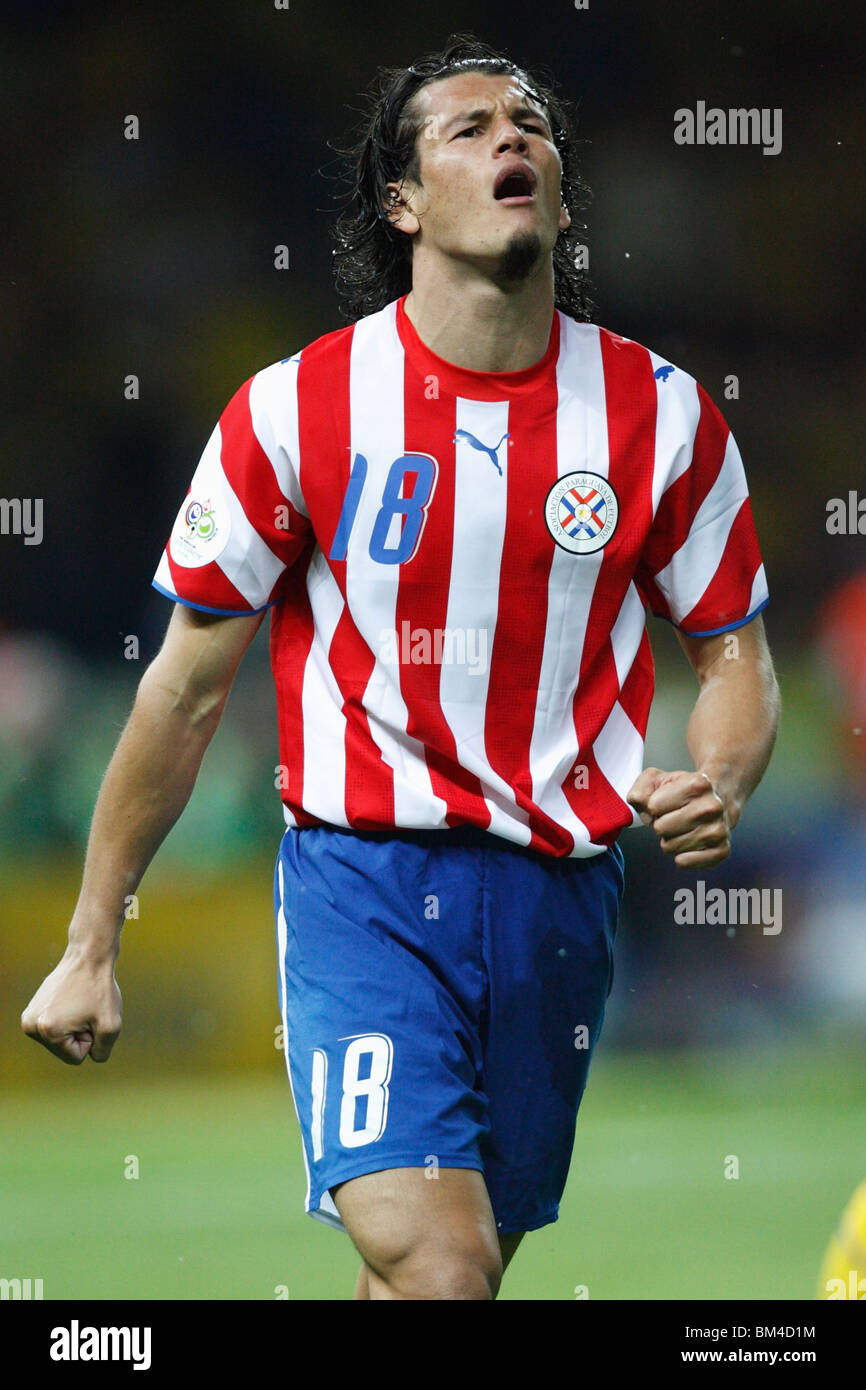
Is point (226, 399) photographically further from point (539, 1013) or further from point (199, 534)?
point (539, 1013)

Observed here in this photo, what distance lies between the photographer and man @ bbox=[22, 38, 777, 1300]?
236cm

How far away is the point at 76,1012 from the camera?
2373 mm

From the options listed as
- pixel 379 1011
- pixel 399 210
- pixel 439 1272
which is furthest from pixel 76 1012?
pixel 399 210

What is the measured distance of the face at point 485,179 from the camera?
2480mm

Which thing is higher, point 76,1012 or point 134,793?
point 134,793

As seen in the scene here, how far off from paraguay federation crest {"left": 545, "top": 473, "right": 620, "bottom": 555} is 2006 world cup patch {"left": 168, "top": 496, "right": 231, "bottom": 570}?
468 mm

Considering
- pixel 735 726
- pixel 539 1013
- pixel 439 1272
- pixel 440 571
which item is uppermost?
pixel 440 571

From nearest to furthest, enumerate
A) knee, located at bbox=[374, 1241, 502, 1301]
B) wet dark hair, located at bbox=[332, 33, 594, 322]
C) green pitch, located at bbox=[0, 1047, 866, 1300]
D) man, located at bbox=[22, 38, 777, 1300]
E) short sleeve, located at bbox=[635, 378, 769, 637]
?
knee, located at bbox=[374, 1241, 502, 1301]
man, located at bbox=[22, 38, 777, 1300]
short sleeve, located at bbox=[635, 378, 769, 637]
wet dark hair, located at bbox=[332, 33, 594, 322]
green pitch, located at bbox=[0, 1047, 866, 1300]

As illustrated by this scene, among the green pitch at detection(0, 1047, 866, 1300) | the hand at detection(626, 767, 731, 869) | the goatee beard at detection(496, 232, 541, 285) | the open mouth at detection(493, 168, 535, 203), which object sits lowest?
the green pitch at detection(0, 1047, 866, 1300)

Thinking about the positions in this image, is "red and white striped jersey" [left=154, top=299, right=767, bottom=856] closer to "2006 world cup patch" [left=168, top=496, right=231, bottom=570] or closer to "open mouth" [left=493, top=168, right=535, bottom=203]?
"2006 world cup patch" [left=168, top=496, right=231, bottom=570]

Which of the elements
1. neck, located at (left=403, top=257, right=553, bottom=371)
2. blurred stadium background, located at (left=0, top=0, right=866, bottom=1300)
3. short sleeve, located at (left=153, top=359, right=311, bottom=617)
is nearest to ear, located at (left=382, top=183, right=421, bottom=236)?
neck, located at (left=403, top=257, right=553, bottom=371)

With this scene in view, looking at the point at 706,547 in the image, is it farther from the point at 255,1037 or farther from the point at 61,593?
the point at 61,593

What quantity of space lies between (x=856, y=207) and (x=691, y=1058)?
3875 millimetres

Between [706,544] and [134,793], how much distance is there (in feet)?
3.03
